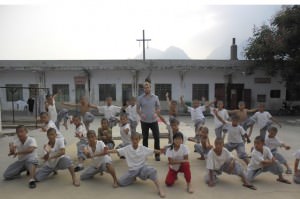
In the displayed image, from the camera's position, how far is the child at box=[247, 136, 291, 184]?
4609 mm

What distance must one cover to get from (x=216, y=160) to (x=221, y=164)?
123 mm

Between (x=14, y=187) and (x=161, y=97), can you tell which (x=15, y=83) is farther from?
(x=14, y=187)

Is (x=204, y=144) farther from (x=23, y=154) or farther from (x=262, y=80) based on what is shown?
(x=262, y=80)

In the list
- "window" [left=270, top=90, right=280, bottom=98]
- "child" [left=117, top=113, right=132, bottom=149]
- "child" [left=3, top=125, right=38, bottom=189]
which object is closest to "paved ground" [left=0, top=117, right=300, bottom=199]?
"child" [left=3, top=125, right=38, bottom=189]

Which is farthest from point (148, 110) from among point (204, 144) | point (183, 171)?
point (183, 171)

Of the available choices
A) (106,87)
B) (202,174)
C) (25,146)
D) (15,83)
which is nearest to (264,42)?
(106,87)

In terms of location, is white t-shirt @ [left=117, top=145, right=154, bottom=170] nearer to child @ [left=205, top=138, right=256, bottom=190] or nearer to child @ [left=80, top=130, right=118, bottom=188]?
child @ [left=80, top=130, right=118, bottom=188]

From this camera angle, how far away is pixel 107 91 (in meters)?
19.7

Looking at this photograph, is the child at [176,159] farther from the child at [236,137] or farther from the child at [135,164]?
the child at [236,137]

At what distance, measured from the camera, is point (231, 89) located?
19453 millimetres

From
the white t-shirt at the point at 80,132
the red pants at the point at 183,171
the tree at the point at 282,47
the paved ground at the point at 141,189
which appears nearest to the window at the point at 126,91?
the tree at the point at 282,47

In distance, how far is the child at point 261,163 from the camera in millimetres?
4609

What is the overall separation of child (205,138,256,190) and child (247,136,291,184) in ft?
0.85

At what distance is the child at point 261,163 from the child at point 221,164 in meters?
0.26
